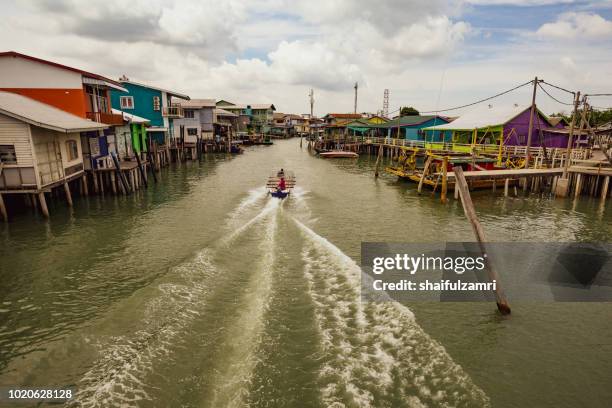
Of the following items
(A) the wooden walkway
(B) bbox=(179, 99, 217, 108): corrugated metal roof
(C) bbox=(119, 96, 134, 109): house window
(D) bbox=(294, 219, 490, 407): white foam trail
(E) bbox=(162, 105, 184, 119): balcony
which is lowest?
(D) bbox=(294, 219, 490, 407): white foam trail

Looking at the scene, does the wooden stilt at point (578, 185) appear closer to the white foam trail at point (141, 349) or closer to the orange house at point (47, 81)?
the white foam trail at point (141, 349)

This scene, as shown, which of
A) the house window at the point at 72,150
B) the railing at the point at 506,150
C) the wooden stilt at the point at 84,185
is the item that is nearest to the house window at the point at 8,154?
the house window at the point at 72,150

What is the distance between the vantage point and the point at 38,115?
2000 centimetres

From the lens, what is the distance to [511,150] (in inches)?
1406

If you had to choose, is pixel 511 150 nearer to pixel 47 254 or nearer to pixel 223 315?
pixel 223 315

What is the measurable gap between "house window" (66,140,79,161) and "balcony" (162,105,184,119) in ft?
71.5

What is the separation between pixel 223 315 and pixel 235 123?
3351 inches

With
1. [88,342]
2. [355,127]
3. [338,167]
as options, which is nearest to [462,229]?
[88,342]

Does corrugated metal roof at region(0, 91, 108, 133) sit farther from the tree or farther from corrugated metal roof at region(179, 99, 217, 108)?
the tree

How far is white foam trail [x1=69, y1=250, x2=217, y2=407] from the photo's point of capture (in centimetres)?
735

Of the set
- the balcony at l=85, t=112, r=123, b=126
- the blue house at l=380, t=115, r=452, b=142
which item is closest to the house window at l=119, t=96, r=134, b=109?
the balcony at l=85, t=112, r=123, b=126

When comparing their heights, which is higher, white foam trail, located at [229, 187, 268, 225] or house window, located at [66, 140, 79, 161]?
house window, located at [66, 140, 79, 161]

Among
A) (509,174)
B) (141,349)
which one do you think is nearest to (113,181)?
(141,349)

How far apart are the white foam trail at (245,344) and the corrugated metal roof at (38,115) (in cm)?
1447
